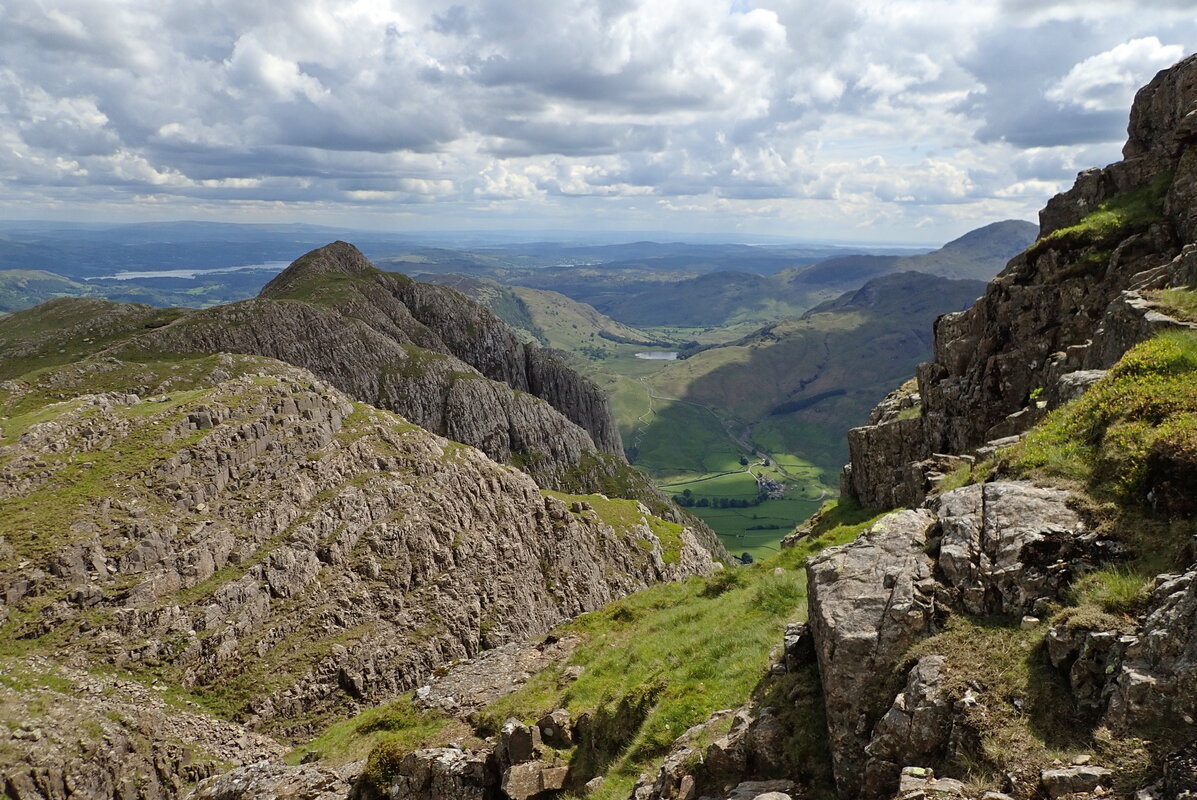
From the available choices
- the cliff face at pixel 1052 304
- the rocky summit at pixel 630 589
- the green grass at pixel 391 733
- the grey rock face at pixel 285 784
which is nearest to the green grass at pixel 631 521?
the rocky summit at pixel 630 589

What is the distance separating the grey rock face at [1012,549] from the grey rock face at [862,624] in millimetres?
800

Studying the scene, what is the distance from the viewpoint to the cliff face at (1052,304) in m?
35.8

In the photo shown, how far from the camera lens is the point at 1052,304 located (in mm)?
39000

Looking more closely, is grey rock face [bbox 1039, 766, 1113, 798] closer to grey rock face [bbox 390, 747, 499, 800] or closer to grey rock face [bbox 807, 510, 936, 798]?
grey rock face [bbox 807, 510, 936, 798]

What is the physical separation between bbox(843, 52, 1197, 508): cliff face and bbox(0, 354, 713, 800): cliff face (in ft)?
193

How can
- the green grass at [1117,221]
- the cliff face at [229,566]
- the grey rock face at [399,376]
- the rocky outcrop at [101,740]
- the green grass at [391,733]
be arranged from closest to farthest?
the green grass at [391,733]
the green grass at [1117,221]
the rocky outcrop at [101,740]
the cliff face at [229,566]
the grey rock face at [399,376]

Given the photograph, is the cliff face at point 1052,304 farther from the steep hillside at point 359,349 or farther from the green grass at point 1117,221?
the steep hillside at point 359,349

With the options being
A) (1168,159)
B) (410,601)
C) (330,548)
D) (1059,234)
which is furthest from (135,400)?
(1168,159)

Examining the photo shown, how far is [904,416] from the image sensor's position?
49.2 meters

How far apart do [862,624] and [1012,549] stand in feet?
12.5

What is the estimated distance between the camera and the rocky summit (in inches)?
489

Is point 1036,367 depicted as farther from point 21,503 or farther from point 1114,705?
point 21,503

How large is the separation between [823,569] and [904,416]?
3694 cm

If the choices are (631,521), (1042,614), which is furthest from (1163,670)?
(631,521)
